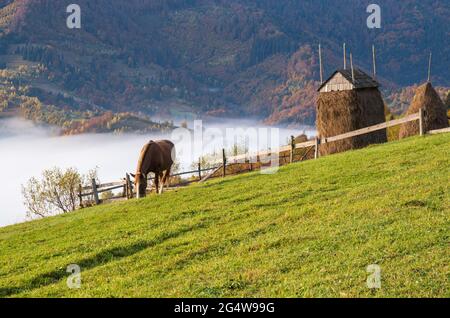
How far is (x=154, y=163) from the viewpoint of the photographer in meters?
29.0

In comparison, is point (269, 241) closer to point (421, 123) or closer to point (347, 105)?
point (421, 123)

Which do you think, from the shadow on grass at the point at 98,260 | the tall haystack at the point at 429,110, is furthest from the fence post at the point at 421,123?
the shadow on grass at the point at 98,260

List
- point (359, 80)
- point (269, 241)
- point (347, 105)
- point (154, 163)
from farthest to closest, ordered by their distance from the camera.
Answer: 1. point (359, 80)
2. point (347, 105)
3. point (154, 163)
4. point (269, 241)

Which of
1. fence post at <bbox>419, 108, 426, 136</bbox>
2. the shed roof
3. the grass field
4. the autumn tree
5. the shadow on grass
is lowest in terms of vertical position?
the autumn tree

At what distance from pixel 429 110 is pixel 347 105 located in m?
5.15

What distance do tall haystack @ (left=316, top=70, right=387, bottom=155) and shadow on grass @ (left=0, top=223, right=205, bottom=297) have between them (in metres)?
24.0

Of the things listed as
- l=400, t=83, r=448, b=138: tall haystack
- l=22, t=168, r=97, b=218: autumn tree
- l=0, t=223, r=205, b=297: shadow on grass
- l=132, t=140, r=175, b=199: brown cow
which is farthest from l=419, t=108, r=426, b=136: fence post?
l=22, t=168, r=97, b=218: autumn tree

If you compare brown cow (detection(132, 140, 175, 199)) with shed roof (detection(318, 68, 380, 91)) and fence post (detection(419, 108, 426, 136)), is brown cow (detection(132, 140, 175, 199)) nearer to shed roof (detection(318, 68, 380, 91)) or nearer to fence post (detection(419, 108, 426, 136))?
fence post (detection(419, 108, 426, 136))

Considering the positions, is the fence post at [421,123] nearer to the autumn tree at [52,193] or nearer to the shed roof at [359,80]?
the shed roof at [359,80]

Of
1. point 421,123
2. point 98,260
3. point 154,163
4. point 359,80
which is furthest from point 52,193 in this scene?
point 98,260

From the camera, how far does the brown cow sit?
2759 centimetres

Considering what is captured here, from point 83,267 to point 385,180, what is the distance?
10.1m

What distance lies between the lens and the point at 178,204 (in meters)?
23.6

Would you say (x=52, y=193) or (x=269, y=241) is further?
(x=52, y=193)
